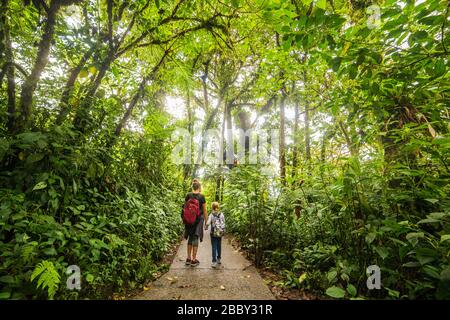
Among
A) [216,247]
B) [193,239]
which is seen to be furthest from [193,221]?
[216,247]

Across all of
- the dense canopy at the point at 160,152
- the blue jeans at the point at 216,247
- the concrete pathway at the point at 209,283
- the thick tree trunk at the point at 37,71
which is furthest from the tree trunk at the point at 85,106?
the blue jeans at the point at 216,247

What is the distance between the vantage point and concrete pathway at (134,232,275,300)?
11.6 feet

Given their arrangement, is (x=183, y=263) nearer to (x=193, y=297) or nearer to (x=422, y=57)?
(x=193, y=297)

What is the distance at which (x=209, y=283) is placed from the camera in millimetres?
4086

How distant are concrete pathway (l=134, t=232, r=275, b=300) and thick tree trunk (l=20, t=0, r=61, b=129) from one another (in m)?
3.12

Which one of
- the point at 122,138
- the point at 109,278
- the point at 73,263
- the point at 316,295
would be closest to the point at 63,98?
the point at 122,138

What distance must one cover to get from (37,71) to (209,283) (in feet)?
14.3

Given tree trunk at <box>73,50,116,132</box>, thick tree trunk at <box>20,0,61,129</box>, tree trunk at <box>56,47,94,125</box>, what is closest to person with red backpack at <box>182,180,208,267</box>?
tree trunk at <box>73,50,116,132</box>

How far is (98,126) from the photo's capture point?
3.96 m

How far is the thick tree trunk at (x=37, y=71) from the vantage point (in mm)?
3184

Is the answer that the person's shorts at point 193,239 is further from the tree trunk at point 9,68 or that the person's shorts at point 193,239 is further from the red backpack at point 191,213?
the tree trunk at point 9,68

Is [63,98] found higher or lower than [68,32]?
lower

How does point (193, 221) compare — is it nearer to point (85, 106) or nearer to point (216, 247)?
point (216, 247)

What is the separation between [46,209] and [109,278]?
1.26 meters
